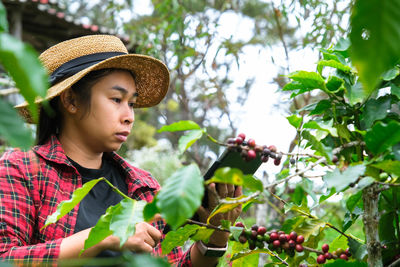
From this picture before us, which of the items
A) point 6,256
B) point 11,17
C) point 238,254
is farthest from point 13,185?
point 11,17

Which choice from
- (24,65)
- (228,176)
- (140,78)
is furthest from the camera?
(140,78)

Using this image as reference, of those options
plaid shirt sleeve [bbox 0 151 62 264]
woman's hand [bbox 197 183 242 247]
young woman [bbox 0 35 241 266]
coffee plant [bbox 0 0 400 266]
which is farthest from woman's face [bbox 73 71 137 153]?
coffee plant [bbox 0 0 400 266]

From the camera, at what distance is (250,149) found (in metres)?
0.89

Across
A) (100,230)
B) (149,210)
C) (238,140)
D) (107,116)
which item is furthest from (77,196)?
(107,116)

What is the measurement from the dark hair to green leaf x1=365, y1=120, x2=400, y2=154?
3.80ft

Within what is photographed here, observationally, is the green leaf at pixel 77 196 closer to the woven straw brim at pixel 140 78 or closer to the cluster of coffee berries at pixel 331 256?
the cluster of coffee berries at pixel 331 256

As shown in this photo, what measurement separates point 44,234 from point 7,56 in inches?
49.7

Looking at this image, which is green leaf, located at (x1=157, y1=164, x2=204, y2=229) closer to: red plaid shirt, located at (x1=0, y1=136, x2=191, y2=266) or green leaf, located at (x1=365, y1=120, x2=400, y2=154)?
green leaf, located at (x1=365, y1=120, x2=400, y2=154)

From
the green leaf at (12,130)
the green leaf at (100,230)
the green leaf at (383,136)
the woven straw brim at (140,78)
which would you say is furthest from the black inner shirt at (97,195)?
the green leaf at (12,130)

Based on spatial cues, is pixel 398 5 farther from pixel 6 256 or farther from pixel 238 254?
pixel 6 256

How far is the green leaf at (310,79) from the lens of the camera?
1040mm

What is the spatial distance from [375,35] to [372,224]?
710mm

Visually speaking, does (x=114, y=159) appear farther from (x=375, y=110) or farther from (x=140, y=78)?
(x=375, y=110)

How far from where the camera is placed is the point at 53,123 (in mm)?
1862
